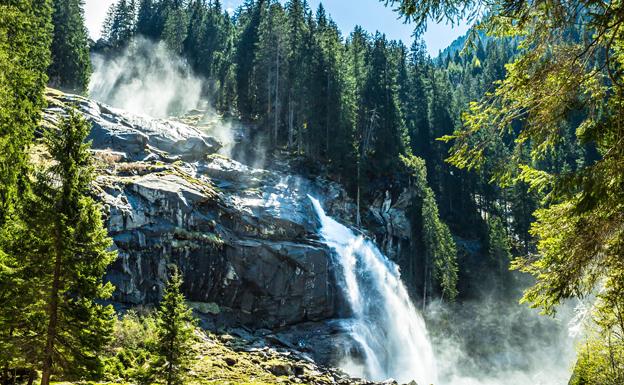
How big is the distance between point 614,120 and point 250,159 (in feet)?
155

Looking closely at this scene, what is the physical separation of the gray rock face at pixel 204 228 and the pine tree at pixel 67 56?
48.0 feet

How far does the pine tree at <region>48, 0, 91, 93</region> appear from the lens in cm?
5268

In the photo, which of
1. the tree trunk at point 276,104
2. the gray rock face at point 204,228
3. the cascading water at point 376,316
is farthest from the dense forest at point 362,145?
the cascading water at point 376,316

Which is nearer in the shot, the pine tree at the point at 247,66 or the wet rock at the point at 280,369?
the wet rock at the point at 280,369

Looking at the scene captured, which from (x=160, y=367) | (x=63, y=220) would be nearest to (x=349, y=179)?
(x=160, y=367)

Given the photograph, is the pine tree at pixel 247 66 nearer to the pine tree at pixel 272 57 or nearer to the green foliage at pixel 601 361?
the pine tree at pixel 272 57

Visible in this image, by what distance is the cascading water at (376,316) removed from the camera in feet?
119

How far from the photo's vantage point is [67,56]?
175ft

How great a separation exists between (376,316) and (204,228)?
51.6 feet

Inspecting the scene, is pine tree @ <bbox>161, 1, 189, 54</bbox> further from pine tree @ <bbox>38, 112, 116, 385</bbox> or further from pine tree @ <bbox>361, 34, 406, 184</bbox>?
pine tree @ <bbox>38, 112, 116, 385</bbox>

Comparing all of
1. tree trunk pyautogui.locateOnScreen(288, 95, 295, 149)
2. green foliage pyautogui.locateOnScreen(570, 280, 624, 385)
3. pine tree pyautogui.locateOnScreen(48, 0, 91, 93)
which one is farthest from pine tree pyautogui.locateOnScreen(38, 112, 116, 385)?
tree trunk pyautogui.locateOnScreen(288, 95, 295, 149)

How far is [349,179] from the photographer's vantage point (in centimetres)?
5400

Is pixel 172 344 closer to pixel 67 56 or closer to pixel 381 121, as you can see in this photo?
pixel 67 56

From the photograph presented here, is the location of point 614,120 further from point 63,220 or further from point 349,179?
point 349,179
